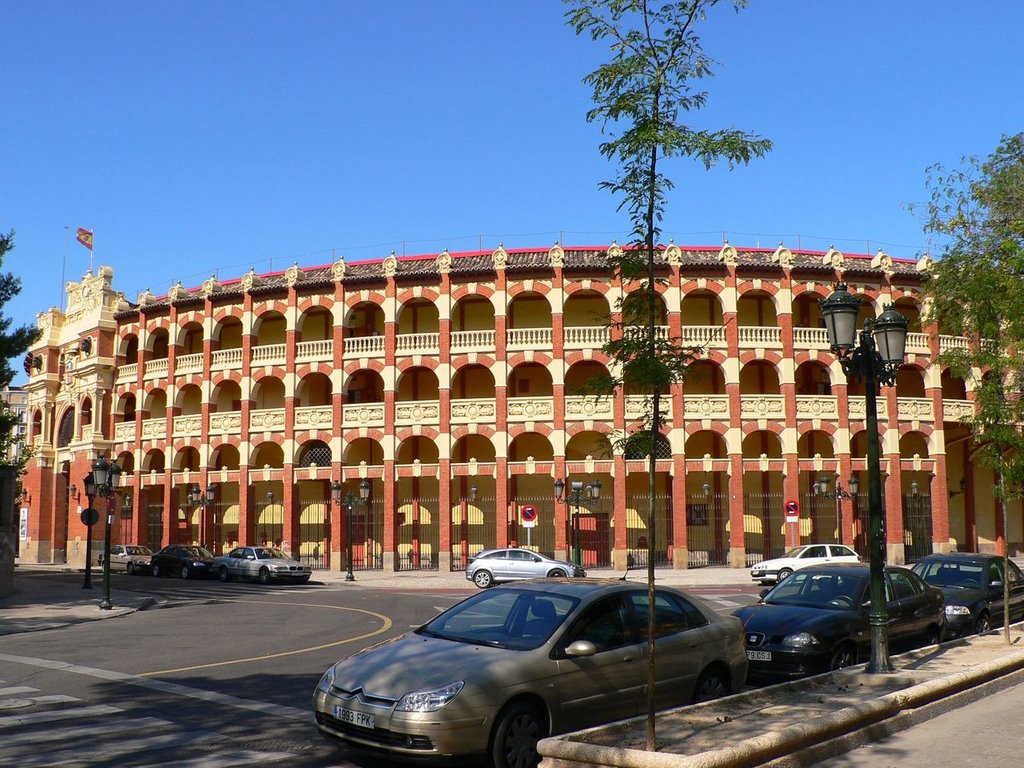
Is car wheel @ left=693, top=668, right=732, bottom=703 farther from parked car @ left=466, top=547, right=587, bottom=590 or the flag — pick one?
the flag

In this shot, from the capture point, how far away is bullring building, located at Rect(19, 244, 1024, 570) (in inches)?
1604

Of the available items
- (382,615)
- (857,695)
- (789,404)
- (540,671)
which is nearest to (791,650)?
(857,695)

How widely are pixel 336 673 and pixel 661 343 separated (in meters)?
4.03

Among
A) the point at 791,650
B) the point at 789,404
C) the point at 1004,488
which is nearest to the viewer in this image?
the point at 791,650

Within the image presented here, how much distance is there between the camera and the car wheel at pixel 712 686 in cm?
926

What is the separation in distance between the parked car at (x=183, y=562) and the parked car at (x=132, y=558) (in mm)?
1148

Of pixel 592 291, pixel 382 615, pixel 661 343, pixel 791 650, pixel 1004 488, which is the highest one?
pixel 592 291

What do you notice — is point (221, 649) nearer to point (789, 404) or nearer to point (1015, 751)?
point (1015, 751)

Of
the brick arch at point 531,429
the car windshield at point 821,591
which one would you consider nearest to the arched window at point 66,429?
the brick arch at point 531,429

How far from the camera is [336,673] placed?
7.94 m

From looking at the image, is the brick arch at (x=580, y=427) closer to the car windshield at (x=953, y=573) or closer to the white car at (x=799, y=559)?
the white car at (x=799, y=559)

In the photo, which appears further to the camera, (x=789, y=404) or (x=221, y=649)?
(x=789, y=404)

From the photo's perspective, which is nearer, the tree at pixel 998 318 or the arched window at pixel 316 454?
the tree at pixel 998 318

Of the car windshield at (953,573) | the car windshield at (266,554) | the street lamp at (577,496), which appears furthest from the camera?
the car windshield at (266,554)
